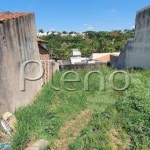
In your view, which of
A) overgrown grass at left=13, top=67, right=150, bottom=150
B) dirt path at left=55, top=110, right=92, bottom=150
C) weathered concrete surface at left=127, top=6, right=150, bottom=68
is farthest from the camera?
weathered concrete surface at left=127, top=6, right=150, bottom=68

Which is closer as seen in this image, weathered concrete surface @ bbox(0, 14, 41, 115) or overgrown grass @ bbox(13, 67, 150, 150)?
overgrown grass @ bbox(13, 67, 150, 150)

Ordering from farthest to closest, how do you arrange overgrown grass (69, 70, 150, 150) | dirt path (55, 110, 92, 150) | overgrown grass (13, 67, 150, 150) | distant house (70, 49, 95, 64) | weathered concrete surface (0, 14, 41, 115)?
1. distant house (70, 49, 95, 64)
2. weathered concrete surface (0, 14, 41, 115)
3. dirt path (55, 110, 92, 150)
4. overgrown grass (13, 67, 150, 150)
5. overgrown grass (69, 70, 150, 150)

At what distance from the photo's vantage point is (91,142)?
471 cm

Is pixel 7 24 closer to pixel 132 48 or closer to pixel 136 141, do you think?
pixel 136 141

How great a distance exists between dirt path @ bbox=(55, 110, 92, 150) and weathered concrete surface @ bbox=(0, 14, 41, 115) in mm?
1609

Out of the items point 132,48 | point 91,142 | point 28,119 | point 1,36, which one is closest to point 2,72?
point 1,36

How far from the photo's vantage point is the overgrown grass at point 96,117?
479 centimetres

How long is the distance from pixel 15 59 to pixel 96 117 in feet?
9.39

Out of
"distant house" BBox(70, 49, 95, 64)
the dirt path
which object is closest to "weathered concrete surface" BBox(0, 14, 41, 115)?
the dirt path

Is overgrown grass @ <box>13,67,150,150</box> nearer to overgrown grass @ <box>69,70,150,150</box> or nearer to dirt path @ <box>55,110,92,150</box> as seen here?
overgrown grass @ <box>69,70,150,150</box>

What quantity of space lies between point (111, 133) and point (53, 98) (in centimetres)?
306

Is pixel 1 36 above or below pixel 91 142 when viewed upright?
above

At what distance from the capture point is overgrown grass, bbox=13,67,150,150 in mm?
4789

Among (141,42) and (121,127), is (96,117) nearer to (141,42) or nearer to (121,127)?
(121,127)
